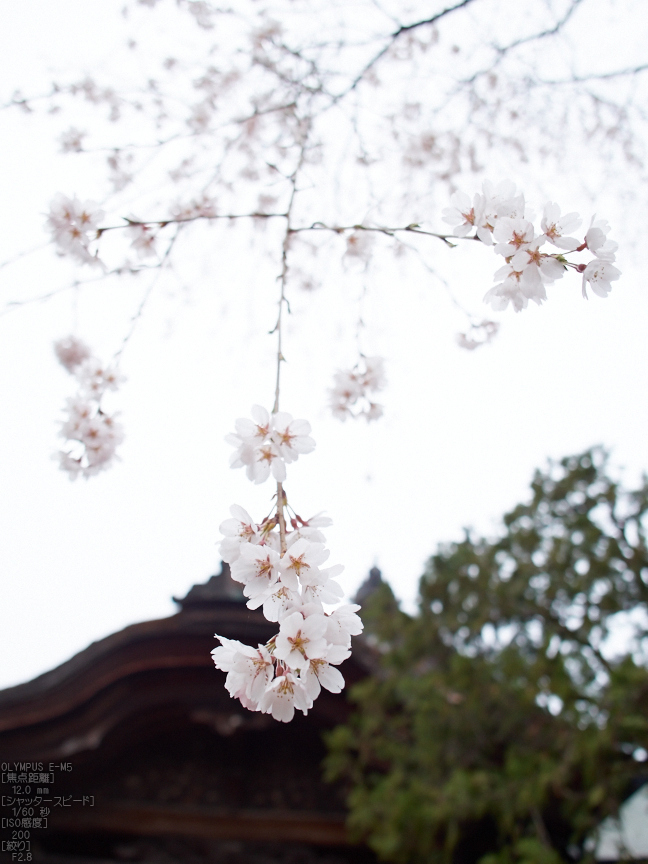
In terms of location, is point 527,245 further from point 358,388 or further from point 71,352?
point 71,352

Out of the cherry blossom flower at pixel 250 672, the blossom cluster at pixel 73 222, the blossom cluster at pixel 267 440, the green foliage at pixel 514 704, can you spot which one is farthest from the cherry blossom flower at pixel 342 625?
the green foliage at pixel 514 704

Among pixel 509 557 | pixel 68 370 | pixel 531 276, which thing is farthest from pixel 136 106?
pixel 509 557

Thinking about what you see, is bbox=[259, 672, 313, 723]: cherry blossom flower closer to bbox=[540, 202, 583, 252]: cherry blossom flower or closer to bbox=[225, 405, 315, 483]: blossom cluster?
bbox=[225, 405, 315, 483]: blossom cluster

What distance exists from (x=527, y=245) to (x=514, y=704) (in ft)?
9.16

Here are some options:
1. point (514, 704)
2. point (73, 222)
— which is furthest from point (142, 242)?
point (514, 704)

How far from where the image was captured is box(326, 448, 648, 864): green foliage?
2410 millimetres

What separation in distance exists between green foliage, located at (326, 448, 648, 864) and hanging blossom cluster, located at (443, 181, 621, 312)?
6.60 feet

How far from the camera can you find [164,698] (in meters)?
3.34

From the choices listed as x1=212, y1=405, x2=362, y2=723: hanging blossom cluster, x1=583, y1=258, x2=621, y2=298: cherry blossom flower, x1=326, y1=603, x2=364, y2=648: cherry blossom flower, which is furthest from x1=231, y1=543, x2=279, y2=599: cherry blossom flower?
x1=583, y1=258, x2=621, y2=298: cherry blossom flower

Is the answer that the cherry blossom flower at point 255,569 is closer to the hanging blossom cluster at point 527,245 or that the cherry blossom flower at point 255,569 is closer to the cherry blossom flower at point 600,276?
the hanging blossom cluster at point 527,245

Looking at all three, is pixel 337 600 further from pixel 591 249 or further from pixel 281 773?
pixel 281 773

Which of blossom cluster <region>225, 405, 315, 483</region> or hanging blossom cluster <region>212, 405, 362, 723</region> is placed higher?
blossom cluster <region>225, 405, 315, 483</region>

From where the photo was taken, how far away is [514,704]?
296cm

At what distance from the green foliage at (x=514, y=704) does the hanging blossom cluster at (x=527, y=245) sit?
6.60 ft
